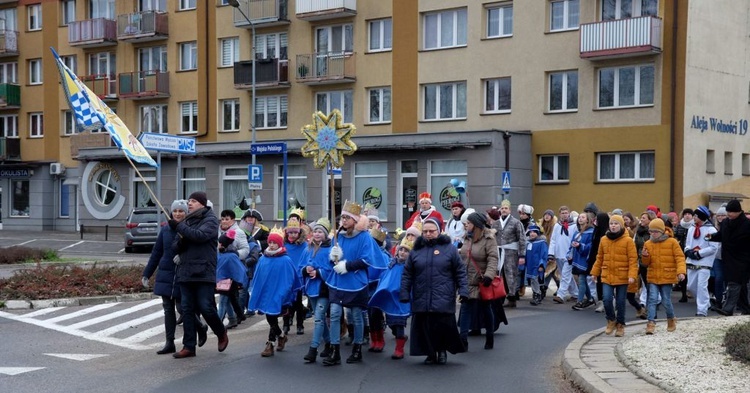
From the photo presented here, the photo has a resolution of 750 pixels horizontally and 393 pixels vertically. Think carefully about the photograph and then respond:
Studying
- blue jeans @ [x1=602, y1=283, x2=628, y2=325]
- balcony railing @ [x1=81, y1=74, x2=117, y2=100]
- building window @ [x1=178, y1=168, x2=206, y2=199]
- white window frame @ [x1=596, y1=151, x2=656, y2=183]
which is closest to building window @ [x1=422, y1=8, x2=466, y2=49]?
white window frame @ [x1=596, y1=151, x2=656, y2=183]

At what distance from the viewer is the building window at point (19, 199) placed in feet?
171

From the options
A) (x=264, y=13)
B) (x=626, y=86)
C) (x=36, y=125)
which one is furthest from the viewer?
(x=36, y=125)

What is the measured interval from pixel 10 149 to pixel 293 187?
2036 centimetres

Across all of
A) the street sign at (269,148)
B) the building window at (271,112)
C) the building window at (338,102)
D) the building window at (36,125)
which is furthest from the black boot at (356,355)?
the building window at (36,125)

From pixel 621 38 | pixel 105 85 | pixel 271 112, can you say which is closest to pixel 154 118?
pixel 105 85

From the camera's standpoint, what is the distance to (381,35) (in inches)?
1521

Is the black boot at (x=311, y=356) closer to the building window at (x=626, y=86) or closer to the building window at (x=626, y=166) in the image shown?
the building window at (x=626, y=166)

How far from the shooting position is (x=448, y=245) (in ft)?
35.4

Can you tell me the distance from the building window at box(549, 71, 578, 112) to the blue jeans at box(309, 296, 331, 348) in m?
24.5

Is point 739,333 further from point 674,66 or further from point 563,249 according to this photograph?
point 674,66

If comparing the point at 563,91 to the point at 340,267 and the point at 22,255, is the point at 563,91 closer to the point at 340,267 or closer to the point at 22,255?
the point at 22,255

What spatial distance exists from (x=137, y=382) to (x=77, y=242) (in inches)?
1267

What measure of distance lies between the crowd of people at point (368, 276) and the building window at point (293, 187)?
81.0 ft

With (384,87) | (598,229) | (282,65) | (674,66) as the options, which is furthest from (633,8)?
(598,229)
